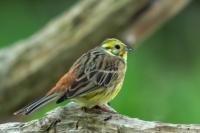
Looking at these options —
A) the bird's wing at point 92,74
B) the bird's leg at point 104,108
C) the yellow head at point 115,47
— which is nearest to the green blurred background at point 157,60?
the yellow head at point 115,47

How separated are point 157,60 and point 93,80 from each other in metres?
4.92

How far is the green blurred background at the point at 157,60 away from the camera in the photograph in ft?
26.4

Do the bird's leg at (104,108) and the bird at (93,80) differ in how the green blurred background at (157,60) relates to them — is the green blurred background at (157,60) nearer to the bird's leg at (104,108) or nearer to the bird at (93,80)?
the bird at (93,80)

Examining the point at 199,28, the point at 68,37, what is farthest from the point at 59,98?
the point at 199,28

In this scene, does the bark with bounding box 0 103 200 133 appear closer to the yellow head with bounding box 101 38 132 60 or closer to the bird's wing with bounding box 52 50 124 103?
the bird's wing with bounding box 52 50 124 103

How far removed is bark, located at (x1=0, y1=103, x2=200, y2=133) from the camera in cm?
415

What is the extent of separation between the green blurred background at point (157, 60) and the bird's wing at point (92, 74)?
3.03 metres

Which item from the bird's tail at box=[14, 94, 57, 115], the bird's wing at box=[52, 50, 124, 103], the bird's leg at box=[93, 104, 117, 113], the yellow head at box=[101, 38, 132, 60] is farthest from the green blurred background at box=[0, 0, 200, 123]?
the bird's tail at box=[14, 94, 57, 115]

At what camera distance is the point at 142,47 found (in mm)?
9586

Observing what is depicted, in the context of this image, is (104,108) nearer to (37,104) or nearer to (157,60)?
(37,104)

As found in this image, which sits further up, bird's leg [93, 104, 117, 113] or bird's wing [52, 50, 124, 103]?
bird's wing [52, 50, 124, 103]

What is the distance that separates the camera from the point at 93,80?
451 cm

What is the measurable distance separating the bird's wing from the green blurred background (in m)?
3.03

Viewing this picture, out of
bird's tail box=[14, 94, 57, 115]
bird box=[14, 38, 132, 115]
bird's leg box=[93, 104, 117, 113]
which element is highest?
bird box=[14, 38, 132, 115]
